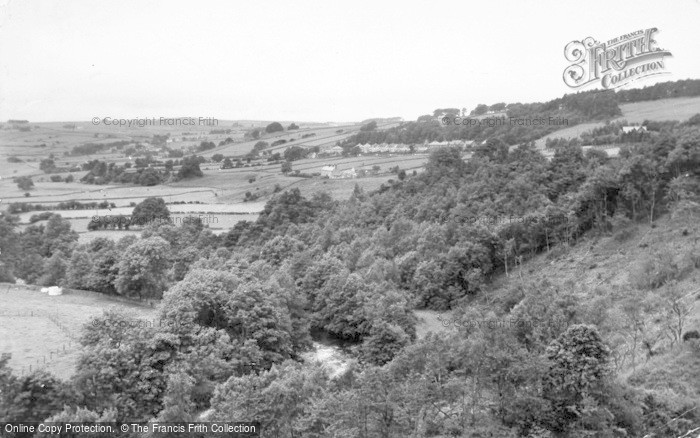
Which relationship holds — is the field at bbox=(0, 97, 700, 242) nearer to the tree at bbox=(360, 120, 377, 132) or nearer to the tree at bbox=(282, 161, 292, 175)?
the tree at bbox=(282, 161, 292, 175)

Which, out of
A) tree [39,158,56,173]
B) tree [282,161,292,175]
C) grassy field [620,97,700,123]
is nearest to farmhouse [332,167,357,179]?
tree [282,161,292,175]

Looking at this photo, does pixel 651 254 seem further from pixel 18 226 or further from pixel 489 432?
pixel 18 226

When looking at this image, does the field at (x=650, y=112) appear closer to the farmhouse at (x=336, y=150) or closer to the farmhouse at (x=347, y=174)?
the farmhouse at (x=347, y=174)

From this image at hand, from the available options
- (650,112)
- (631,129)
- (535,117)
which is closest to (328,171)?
(535,117)

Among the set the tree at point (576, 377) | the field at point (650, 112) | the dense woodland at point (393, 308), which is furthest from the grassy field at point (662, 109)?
the tree at point (576, 377)

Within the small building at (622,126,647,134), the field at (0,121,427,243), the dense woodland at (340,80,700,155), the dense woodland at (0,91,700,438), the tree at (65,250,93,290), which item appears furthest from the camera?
the dense woodland at (340,80,700,155)

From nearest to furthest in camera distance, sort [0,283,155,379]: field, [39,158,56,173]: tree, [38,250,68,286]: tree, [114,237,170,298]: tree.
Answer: [0,283,155,379]: field, [114,237,170,298]: tree, [38,250,68,286]: tree, [39,158,56,173]: tree

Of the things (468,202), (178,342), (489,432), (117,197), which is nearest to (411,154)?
(468,202)
